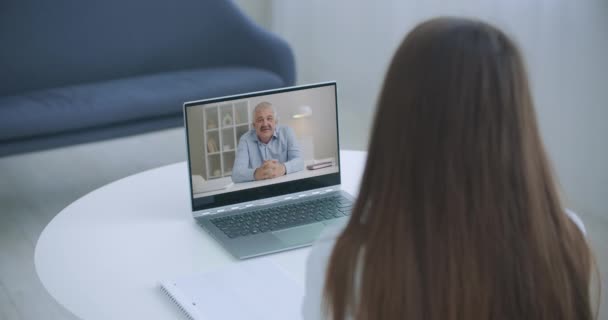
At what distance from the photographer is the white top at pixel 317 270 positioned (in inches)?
43.2

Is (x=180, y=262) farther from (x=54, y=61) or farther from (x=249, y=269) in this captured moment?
(x=54, y=61)

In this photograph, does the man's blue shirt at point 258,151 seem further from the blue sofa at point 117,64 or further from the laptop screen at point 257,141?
the blue sofa at point 117,64

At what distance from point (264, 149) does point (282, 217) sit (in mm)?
152

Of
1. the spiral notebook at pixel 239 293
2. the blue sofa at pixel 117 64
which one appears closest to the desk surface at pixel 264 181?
the spiral notebook at pixel 239 293

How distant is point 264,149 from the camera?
180 centimetres

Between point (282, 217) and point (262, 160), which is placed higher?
point (262, 160)

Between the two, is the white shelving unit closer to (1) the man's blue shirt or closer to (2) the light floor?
(1) the man's blue shirt

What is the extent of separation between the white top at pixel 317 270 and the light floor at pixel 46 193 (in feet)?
4.36

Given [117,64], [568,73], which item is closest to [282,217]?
[568,73]

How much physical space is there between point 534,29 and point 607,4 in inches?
13.1

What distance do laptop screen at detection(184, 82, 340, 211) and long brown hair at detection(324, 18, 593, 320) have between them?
31.7 inches

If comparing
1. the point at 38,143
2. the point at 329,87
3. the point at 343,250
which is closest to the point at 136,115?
the point at 38,143

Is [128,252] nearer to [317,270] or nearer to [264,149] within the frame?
[264,149]

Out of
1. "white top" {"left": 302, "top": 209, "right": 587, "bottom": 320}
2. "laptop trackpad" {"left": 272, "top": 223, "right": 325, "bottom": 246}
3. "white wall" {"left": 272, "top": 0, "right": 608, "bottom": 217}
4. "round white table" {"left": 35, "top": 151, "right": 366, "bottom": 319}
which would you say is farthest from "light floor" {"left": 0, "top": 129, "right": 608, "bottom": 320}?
"white top" {"left": 302, "top": 209, "right": 587, "bottom": 320}
